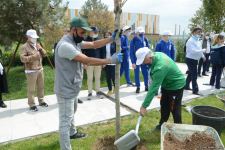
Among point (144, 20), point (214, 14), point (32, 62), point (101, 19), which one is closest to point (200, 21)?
point (214, 14)

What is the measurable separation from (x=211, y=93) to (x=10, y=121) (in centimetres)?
576

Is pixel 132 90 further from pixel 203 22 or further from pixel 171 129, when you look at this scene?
pixel 203 22

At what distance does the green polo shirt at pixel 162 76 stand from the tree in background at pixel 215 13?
13.3m

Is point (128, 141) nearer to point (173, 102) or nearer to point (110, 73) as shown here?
point (173, 102)

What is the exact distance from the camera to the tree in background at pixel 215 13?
1597cm

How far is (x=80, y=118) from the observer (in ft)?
19.3

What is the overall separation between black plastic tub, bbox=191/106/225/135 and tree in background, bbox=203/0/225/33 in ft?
42.2

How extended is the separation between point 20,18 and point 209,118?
28.3 ft

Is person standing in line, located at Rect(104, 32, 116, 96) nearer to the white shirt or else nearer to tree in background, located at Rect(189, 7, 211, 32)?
the white shirt

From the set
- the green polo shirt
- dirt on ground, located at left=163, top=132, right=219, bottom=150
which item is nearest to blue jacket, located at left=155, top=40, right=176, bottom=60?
the green polo shirt

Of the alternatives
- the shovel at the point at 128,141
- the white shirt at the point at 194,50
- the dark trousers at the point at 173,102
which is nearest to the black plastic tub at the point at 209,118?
the dark trousers at the point at 173,102

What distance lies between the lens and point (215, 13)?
16.2m

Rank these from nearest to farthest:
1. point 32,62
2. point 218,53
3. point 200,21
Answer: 1. point 32,62
2. point 218,53
3. point 200,21

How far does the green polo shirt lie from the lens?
3.90 meters
